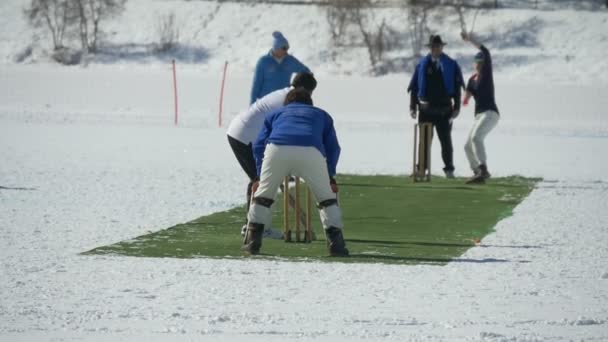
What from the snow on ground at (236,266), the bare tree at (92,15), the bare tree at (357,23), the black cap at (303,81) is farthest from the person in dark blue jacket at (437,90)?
the bare tree at (92,15)

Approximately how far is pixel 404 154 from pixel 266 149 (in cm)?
1223

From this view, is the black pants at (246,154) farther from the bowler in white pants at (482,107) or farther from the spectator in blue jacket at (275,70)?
the bowler in white pants at (482,107)

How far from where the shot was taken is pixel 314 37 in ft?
198

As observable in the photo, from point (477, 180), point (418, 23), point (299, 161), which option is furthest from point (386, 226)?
point (418, 23)

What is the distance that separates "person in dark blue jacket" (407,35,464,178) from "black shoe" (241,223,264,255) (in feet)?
23.9

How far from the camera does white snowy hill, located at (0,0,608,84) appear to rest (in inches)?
2142

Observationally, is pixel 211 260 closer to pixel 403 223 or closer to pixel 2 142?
pixel 403 223

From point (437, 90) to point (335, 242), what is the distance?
7.61m

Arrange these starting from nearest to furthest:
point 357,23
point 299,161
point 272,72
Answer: point 299,161 → point 272,72 → point 357,23

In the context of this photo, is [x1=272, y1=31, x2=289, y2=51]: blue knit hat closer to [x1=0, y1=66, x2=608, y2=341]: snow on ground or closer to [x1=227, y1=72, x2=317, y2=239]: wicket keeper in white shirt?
[x1=0, y1=66, x2=608, y2=341]: snow on ground

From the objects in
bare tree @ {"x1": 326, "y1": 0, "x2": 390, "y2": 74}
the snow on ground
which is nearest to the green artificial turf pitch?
the snow on ground

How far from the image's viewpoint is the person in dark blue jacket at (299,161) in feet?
39.9

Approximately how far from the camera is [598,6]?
63031 millimetres

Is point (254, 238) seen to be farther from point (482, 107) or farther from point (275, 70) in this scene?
point (482, 107)
